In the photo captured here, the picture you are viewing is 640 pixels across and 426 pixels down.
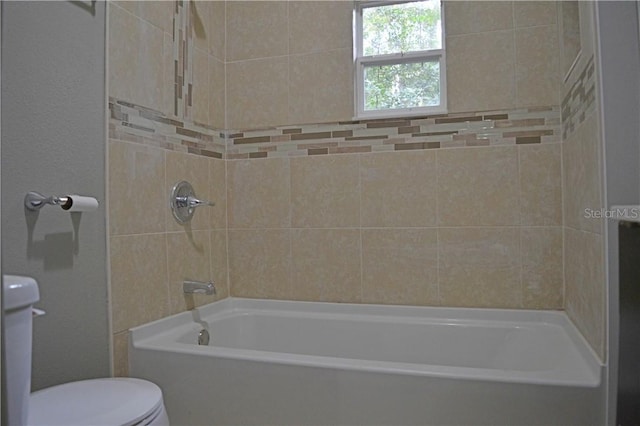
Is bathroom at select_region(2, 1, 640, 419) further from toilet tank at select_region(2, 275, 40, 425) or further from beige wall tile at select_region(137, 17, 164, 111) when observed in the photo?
toilet tank at select_region(2, 275, 40, 425)

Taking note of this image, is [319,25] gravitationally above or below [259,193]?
above

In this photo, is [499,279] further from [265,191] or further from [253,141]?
[253,141]

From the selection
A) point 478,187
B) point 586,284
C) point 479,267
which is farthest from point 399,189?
point 586,284

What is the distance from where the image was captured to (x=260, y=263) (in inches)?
102

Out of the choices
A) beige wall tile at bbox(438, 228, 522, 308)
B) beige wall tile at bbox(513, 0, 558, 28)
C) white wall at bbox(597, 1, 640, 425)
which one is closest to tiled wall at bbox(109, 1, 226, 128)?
beige wall tile at bbox(438, 228, 522, 308)

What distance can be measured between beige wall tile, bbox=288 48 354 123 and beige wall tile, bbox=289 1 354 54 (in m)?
0.04

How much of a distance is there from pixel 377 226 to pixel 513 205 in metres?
0.64

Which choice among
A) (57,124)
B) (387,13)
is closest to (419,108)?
(387,13)

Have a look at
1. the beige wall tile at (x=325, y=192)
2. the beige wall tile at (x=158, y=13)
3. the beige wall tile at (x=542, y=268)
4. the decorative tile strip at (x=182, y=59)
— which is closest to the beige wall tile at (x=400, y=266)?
the beige wall tile at (x=325, y=192)

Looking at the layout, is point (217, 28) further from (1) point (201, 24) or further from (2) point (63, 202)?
(2) point (63, 202)

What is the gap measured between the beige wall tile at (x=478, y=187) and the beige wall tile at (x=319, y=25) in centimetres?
82

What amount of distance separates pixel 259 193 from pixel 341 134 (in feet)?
1.81

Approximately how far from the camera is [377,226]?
7.81 feet

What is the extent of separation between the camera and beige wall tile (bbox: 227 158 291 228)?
2.54 m
